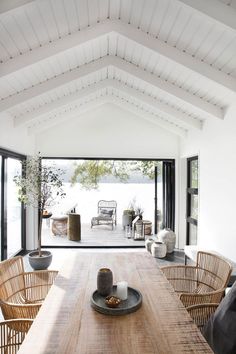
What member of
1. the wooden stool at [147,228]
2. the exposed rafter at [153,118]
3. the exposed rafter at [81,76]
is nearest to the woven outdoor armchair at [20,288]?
the exposed rafter at [81,76]

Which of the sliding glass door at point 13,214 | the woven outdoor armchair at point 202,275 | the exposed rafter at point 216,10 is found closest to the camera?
the exposed rafter at point 216,10

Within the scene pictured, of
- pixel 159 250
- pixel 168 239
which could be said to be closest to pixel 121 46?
pixel 159 250

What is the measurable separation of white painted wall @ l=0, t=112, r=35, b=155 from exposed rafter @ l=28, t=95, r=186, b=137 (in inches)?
10.4

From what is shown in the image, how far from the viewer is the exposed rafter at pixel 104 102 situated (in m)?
5.65

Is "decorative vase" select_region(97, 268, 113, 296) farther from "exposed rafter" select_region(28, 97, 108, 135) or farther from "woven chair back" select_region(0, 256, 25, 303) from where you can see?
"exposed rafter" select_region(28, 97, 108, 135)

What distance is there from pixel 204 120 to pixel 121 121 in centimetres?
195

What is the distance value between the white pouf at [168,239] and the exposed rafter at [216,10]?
4.31 m

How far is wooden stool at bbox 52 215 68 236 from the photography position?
→ 731cm

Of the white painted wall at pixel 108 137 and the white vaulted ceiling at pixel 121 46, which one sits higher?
the white vaulted ceiling at pixel 121 46

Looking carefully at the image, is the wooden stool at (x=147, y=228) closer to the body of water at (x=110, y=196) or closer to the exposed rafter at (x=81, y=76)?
the body of water at (x=110, y=196)

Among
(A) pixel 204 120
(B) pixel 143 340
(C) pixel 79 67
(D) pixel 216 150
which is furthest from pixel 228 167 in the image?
(B) pixel 143 340

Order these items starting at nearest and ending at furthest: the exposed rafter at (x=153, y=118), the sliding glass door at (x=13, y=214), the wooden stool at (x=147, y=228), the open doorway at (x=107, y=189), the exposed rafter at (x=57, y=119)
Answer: the sliding glass door at (x=13, y=214), the exposed rafter at (x=57, y=119), the exposed rafter at (x=153, y=118), the wooden stool at (x=147, y=228), the open doorway at (x=107, y=189)

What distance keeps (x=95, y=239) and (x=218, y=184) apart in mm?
3767

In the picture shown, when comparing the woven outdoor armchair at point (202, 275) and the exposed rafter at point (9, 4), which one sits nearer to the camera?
the exposed rafter at point (9, 4)
